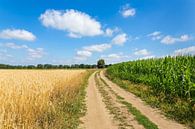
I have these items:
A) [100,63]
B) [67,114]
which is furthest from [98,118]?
[100,63]

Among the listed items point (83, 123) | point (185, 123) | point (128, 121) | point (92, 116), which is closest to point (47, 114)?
point (83, 123)

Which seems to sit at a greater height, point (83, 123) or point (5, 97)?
point (5, 97)

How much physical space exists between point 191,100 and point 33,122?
26.9 feet

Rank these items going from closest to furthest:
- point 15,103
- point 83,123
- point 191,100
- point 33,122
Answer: point 33,122
point 15,103
point 83,123
point 191,100

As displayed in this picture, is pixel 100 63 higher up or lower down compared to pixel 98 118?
higher up

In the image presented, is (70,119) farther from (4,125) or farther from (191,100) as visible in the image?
(191,100)

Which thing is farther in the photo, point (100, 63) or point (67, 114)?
point (100, 63)

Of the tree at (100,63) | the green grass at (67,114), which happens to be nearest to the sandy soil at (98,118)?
the green grass at (67,114)

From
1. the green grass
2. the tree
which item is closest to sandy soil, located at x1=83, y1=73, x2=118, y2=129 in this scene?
the green grass

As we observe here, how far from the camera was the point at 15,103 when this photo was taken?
8266 mm

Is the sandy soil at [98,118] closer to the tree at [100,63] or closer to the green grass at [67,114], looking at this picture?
the green grass at [67,114]

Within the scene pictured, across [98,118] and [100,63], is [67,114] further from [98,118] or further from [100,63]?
[100,63]

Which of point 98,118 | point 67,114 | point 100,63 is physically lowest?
point 98,118

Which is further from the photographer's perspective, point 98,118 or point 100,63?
point 100,63
